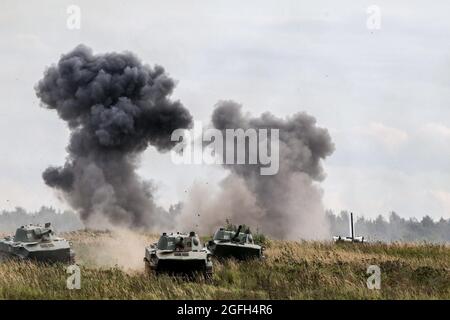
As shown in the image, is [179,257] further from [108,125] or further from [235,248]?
[108,125]

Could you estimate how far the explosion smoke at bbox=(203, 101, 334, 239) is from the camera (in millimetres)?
68062

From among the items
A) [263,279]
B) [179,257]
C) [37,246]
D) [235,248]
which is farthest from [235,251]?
[37,246]

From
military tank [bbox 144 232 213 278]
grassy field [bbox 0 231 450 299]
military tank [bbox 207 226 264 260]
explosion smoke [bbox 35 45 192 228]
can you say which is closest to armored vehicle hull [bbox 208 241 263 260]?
military tank [bbox 207 226 264 260]

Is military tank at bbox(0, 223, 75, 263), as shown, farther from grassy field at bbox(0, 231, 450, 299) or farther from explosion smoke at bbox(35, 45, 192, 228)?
explosion smoke at bbox(35, 45, 192, 228)

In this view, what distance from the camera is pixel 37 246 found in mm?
27156

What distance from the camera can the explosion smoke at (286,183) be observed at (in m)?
68.1

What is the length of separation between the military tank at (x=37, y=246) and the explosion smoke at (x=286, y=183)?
130 ft

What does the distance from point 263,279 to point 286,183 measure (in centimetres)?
4694

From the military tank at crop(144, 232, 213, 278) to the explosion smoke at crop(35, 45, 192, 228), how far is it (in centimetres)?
3648

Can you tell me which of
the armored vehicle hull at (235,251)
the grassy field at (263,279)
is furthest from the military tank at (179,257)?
the armored vehicle hull at (235,251)
